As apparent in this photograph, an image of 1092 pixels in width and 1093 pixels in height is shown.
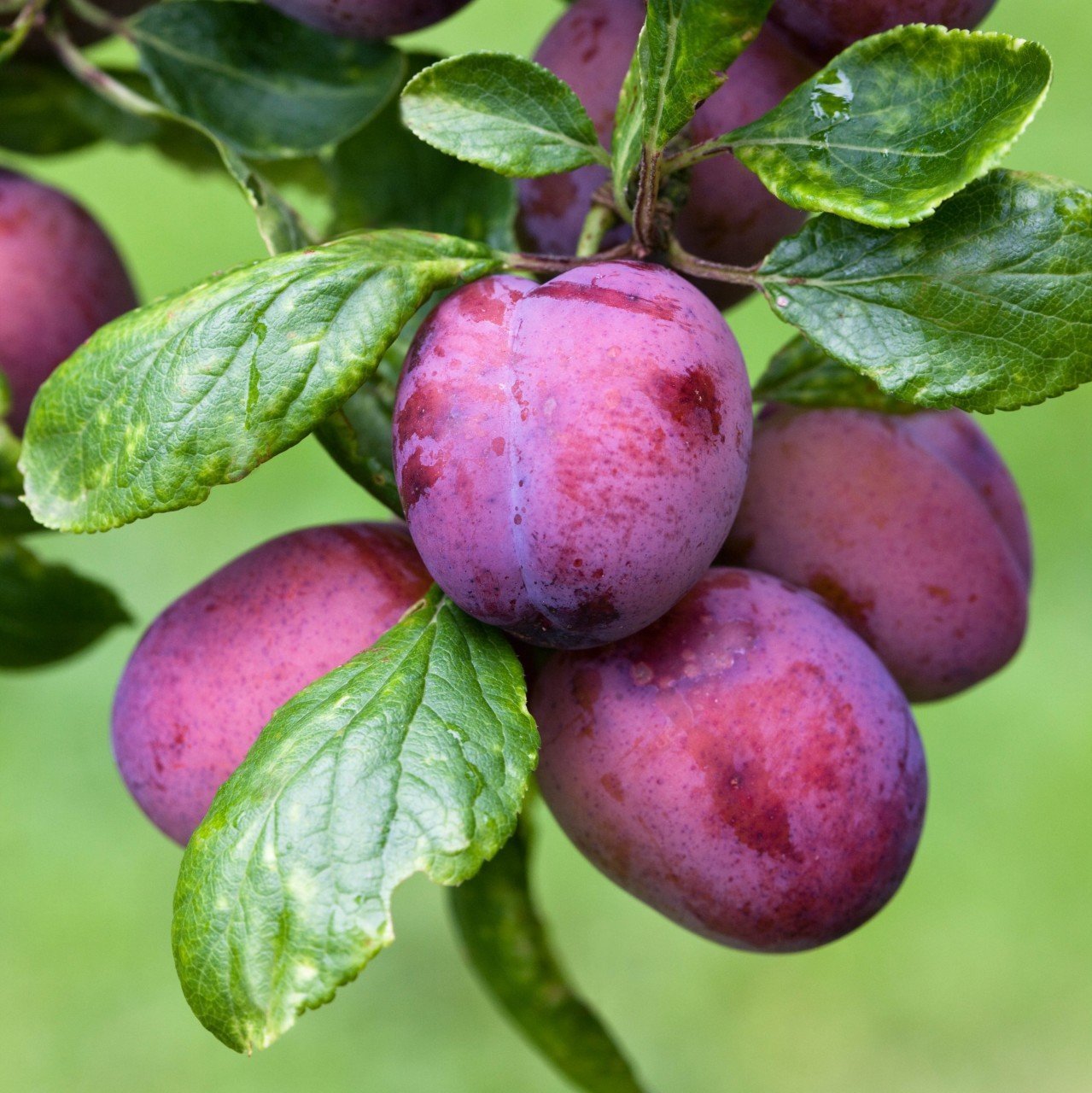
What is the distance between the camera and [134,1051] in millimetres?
1910

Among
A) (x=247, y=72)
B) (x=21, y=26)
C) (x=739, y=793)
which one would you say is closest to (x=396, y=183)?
(x=247, y=72)

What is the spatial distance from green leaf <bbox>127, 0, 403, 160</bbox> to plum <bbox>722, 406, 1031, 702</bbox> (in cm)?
34

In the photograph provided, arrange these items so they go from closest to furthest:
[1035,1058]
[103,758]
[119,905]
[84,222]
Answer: [84,222] → [1035,1058] → [119,905] → [103,758]

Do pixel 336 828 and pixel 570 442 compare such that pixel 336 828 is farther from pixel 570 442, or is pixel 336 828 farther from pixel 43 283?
pixel 43 283

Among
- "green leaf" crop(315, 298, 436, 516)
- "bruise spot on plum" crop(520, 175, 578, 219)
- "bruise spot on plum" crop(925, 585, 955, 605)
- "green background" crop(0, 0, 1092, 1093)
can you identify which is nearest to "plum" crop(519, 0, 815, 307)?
"bruise spot on plum" crop(520, 175, 578, 219)

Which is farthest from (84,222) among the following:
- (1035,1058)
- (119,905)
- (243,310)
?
(1035,1058)

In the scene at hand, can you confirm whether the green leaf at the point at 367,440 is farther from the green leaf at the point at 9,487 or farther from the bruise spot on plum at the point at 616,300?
the green leaf at the point at 9,487

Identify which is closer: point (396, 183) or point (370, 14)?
point (370, 14)

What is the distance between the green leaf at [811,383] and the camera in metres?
0.73

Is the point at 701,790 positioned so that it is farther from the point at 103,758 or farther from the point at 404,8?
the point at 103,758

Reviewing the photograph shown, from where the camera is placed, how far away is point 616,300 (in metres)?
0.54

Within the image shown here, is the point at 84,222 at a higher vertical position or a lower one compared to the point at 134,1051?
higher

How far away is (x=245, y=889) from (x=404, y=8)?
47 centimetres

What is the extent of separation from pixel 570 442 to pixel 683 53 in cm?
16
